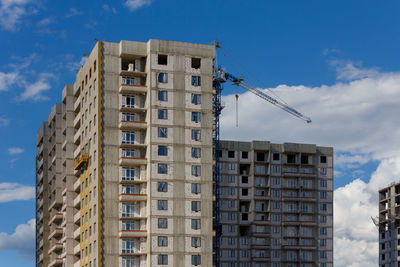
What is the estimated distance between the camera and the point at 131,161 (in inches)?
5477

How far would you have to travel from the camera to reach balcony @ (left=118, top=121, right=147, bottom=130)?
140 metres

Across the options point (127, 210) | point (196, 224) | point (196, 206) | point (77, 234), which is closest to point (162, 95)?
point (196, 206)

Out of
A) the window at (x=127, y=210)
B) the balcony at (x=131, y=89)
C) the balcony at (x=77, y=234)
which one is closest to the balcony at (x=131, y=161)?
the window at (x=127, y=210)

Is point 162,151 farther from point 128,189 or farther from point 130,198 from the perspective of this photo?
point 130,198

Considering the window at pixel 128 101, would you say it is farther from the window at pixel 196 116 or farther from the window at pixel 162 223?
the window at pixel 162 223

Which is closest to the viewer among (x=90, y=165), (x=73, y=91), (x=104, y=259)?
(x=104, y=259)

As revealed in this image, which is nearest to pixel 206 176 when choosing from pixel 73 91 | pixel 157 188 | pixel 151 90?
pixel 157 188

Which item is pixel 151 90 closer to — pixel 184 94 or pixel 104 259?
pixel 184 94

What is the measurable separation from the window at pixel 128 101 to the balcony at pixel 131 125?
3716 mm

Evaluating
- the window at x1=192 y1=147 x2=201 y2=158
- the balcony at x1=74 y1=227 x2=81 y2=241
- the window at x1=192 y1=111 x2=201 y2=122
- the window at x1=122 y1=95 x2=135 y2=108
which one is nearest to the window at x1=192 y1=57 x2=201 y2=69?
the window at x1=192 y1=111 x2=201 y2=122

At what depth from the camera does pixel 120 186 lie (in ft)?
459

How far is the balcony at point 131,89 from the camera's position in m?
141

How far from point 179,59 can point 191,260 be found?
35.2 m

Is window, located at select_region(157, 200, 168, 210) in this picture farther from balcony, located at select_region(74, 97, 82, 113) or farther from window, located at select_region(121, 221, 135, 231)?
balcony, located at select_region(74, 97, 82, 113)
